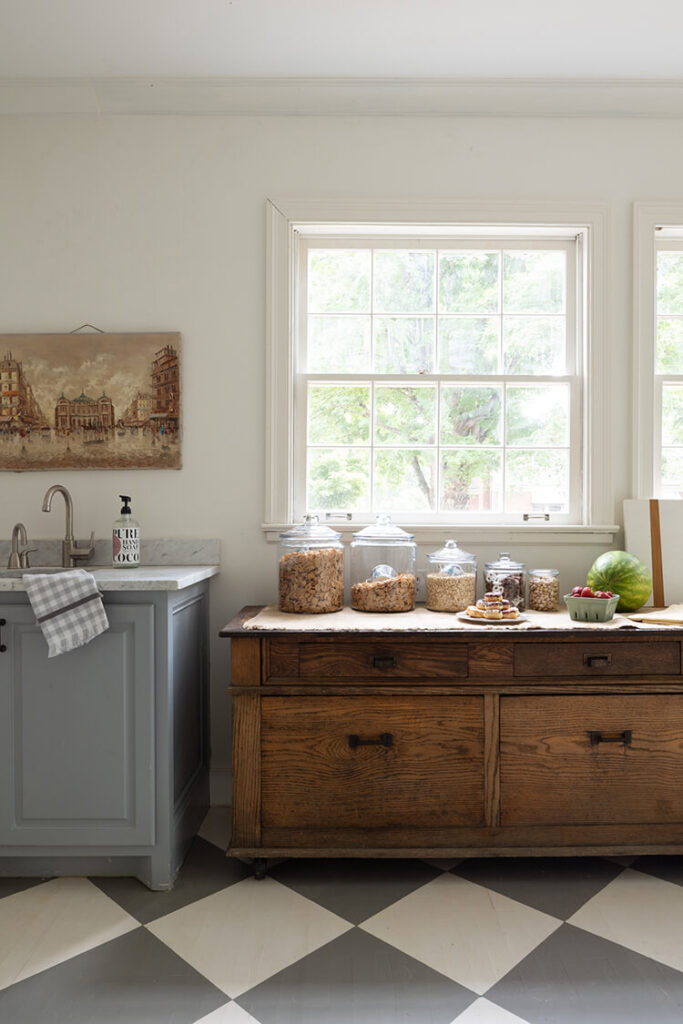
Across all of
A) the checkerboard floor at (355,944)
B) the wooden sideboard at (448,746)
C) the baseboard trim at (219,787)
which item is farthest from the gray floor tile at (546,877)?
the baseboard trim at (219,787)

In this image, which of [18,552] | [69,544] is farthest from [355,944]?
[18,552]

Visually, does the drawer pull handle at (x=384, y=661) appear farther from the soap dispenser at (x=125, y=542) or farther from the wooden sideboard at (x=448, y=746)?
the soap dispenser at (x=125, y=542)

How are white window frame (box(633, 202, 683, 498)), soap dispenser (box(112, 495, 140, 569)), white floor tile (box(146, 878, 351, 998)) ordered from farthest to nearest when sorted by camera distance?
white window frame (box(633, 202, 683, 498))
soap dispenser (box(112, 495, 140, 569))
white floor tile (box(146, 878, 351, 998))

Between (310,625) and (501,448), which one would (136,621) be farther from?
(501,448)

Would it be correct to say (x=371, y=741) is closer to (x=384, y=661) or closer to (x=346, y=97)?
(x=384, y=661)

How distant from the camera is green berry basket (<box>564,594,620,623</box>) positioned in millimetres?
2350

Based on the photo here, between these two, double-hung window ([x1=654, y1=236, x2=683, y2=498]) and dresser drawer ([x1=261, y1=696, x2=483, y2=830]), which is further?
double-hung window ([x1=654, y1=236, x2=683, y2=498])

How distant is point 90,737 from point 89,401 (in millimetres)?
1371

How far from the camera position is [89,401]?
2848 mm

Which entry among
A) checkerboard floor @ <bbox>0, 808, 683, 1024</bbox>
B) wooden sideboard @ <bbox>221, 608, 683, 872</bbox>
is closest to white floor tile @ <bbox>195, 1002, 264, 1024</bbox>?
checkerboard floor @ <bbox>0, 808, 683, 1024</bbox>

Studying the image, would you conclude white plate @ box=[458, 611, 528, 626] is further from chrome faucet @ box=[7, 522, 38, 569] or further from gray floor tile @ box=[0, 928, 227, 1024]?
chrome faucet @ box=[7, 522, 38, 569]

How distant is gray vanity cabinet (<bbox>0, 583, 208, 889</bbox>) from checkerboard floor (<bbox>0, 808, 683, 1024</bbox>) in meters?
0.19

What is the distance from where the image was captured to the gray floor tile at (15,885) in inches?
87.0

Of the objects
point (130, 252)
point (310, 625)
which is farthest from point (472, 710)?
point (130, 252)
